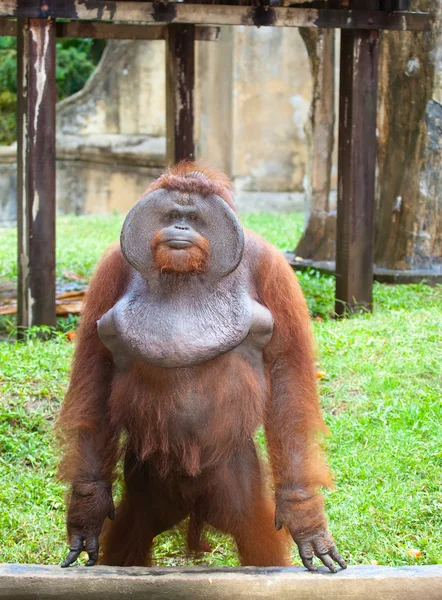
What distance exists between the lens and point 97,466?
9.14 feet

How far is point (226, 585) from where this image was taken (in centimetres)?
242

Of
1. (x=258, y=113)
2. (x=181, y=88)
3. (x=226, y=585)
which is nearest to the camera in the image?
(x=226, y=585)

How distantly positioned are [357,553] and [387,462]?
65 cm

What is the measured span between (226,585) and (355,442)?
1816mm

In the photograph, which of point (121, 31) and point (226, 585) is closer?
point (226, 585)

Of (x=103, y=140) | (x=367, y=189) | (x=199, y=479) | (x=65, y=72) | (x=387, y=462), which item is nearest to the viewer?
(x=199, y=479)

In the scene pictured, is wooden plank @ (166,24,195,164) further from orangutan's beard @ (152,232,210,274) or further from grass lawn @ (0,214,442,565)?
orangutan's beard @ (152,232,210,274)

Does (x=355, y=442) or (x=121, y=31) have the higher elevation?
(x=121, y=31)

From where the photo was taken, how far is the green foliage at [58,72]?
15.8 meters

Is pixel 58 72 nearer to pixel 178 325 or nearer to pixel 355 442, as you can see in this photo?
pixel 355 442

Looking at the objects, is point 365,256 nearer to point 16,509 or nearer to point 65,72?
point 16,509

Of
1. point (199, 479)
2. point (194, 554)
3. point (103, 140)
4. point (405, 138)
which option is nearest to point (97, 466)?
point (199, 479)

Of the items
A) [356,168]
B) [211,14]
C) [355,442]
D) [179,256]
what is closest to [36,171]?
[211,14]

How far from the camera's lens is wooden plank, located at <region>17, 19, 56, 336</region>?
5.54 meters
